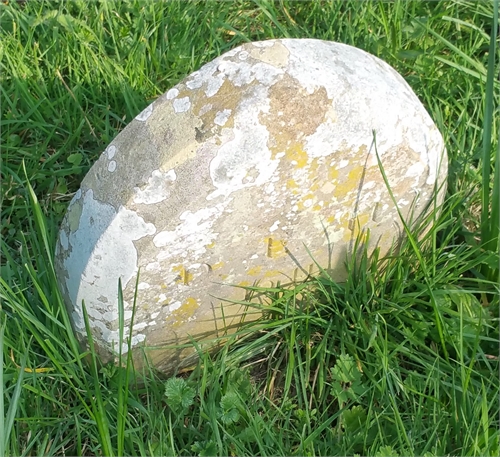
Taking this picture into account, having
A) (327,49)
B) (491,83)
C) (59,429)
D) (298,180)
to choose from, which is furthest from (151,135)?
(491,83)

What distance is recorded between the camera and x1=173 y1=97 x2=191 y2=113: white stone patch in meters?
1.71

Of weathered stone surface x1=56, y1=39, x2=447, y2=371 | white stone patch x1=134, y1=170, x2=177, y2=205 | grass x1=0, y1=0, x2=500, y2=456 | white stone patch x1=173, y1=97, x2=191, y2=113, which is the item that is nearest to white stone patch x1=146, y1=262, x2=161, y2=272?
weathered stone surface x1=56, y1=39, x2=447, y2=371

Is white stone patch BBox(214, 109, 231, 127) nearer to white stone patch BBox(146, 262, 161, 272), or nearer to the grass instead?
white stone patch BBox(146, 262, 161, 272)

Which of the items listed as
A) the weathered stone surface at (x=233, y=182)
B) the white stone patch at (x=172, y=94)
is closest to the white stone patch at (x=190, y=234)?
the weathered stone surface at (x=233, y=182)

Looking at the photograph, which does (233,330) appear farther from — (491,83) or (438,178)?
(491,83)

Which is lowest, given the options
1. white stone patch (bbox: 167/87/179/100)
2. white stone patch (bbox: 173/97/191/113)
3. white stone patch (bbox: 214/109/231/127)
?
white stone patch (bbox: 214/109/231/127)

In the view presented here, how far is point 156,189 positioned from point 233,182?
8.1 inches

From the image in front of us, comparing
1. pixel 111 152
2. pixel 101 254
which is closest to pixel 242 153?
pixel 111 152

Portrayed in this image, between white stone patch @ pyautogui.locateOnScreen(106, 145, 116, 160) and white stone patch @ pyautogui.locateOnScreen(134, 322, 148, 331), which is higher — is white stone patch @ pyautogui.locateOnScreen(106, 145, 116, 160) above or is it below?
above

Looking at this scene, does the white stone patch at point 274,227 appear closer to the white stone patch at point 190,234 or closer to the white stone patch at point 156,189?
the white stone patch at point 190,234

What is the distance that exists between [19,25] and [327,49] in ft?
5.12

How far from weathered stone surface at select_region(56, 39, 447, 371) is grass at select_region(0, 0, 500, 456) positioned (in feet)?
0.42

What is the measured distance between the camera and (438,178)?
2.06 m

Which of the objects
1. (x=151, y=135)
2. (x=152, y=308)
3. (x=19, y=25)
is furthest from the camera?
(x=19, y=25)
